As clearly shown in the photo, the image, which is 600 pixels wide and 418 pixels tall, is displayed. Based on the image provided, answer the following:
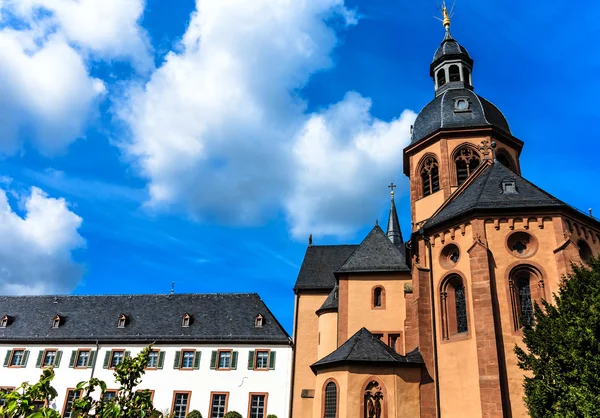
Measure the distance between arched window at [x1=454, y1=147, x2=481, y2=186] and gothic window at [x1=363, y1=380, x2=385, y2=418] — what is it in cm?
1394

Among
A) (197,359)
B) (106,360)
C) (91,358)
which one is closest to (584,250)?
(197,359)

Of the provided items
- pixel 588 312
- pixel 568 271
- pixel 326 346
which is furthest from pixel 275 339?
pixel 588 312

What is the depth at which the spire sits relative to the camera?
135ft

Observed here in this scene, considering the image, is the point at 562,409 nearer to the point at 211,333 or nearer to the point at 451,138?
the point at 451,138

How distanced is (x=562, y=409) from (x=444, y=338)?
257 inches

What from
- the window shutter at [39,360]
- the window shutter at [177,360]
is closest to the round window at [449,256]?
the window shutter at [177,360]

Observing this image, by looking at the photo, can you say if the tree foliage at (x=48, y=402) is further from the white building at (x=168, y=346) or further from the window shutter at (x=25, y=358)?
the window shutter at (x=25, y=358)

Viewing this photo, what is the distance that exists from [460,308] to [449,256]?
2285 millimetres

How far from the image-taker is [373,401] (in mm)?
19594

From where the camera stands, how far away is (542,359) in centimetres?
1480

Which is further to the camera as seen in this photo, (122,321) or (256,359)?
(122,321)

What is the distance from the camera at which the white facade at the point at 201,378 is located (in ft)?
115

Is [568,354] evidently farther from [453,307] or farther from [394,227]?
[394,227]

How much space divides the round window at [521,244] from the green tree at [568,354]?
292 centimetres
